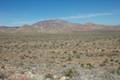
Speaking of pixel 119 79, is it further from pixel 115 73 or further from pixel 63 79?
pixel 63 79

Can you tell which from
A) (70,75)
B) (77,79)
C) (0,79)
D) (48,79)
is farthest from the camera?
(70,75)

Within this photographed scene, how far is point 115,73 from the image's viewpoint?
13141 millimetres

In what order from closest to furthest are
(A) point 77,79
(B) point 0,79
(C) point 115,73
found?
(B) point 0,79
(A) point 77,79
(C) point 115,73

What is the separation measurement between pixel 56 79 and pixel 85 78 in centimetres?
166

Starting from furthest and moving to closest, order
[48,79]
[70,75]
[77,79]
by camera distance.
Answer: [70,75], [77,79], [48,79]

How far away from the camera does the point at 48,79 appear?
10047mm

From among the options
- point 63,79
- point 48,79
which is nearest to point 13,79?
point 48,79

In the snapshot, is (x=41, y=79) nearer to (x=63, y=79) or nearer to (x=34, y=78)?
(x=34, y=78)

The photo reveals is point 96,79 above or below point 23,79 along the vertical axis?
below

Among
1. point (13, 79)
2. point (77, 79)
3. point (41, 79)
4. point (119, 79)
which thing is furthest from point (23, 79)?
point (119, 79)

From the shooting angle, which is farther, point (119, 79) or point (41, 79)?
point (119, 79)

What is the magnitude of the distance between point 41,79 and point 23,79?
133cm

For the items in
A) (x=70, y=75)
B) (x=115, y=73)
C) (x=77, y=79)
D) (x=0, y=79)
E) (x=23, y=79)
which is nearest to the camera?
(x=23, y=79)

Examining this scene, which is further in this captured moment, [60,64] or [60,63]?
[60,63]
